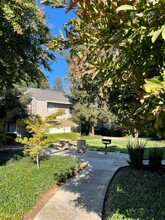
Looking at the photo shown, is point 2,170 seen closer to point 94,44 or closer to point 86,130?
point 94,44

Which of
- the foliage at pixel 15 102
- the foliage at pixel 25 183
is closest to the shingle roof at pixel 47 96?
the foliage at pixel 15 102

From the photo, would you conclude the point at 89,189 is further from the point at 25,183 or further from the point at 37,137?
the point at 37,137

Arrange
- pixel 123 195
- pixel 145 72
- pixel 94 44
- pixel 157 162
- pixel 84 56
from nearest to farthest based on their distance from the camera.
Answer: pixel 145 72
pixel 94 44
pixel 84 56
pixel 123 195
pixel 157 162

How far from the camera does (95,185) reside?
27.4 ft

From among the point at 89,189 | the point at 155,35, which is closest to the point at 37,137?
the point at 89,189

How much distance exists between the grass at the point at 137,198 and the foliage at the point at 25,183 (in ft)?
6.46

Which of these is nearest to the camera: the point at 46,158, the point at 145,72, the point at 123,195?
the point at 145,72

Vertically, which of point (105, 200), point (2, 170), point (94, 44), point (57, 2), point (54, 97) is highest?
point (54, 97)

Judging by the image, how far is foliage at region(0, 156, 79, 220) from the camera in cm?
613

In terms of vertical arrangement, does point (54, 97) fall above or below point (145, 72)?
above

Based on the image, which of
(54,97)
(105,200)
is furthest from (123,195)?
(54,97)

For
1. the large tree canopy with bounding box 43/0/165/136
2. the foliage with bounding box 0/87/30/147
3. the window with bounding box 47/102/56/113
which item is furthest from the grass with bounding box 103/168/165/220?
the window with bounding box 47/102/56/113

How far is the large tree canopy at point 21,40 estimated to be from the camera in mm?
7589

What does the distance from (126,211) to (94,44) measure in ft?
12.6
